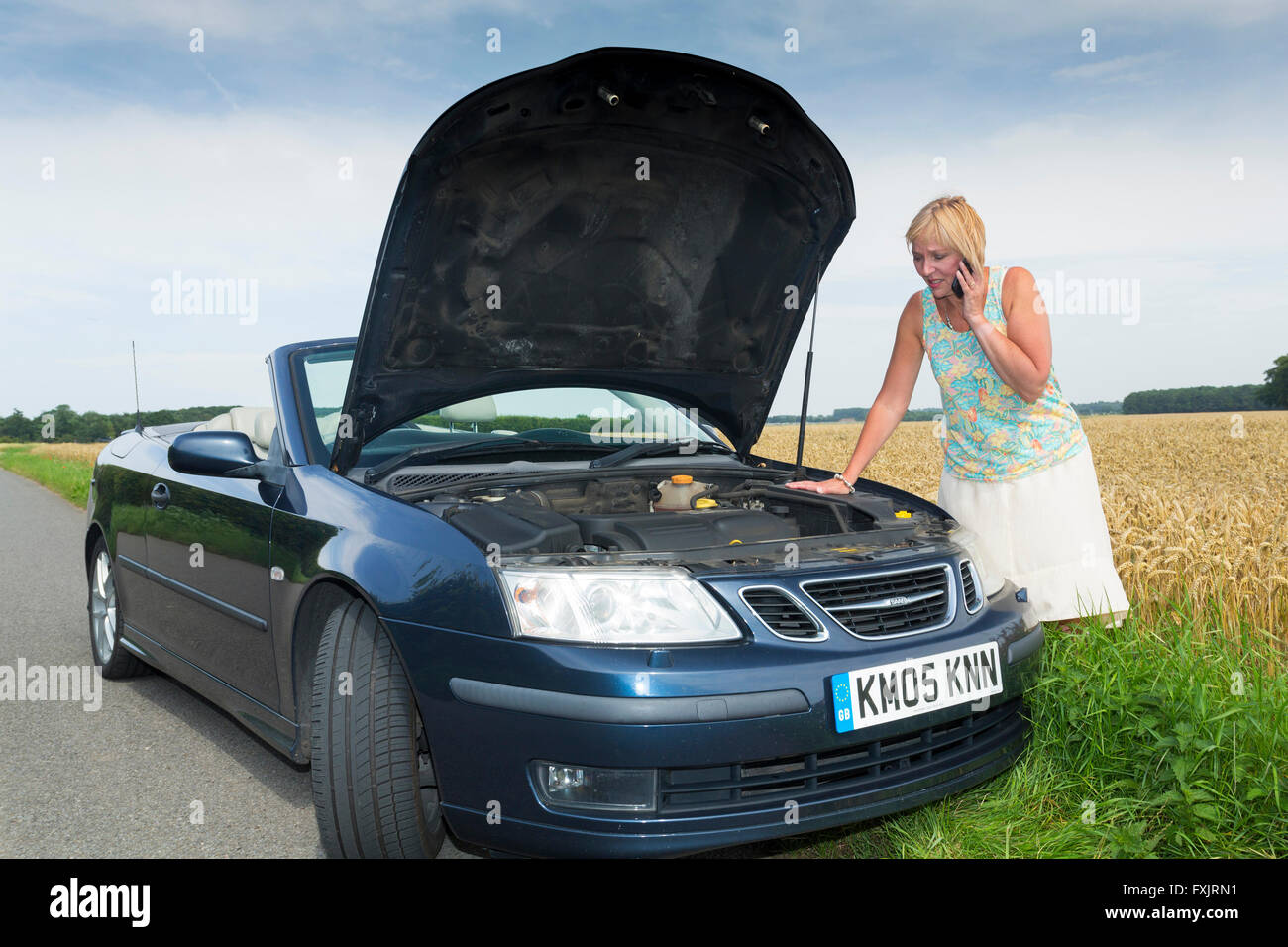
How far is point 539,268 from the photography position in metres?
3.59

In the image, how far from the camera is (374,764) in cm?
253

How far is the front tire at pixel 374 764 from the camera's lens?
2.53 metres

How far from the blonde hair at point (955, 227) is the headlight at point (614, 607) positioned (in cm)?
158

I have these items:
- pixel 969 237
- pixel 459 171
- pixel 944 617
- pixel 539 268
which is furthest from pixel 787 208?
pixel 944 617

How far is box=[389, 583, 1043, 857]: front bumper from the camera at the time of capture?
2211 mm

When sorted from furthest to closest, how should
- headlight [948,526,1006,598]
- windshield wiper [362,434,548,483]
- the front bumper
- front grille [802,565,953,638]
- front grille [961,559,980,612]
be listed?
windshield wiper [362,434,548,483] → headlight [948,526,1006,598] → front grille [961,559,980,612] → front grille [802,565,953,638] → the front bumper

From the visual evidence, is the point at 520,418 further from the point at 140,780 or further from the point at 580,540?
the point at 140,780

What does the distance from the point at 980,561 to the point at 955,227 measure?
1059mm

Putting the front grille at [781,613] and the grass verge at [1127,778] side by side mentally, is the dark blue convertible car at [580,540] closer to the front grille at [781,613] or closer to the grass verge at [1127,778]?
the front grille at [781,613]

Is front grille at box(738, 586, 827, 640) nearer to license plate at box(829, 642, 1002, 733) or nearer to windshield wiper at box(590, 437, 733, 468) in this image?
license plate at box(829, 642, 1002, 733)

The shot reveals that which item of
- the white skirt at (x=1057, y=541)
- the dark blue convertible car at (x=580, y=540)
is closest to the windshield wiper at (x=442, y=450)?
the dark blue convertible car at (x=580, y=540)

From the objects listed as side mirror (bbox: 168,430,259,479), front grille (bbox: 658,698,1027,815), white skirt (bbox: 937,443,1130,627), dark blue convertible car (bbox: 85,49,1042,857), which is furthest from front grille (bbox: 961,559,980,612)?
side mirror (bbox: 168,430,259,479)

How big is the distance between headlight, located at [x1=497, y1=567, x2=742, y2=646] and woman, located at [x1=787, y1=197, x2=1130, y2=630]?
1296 millimetres
